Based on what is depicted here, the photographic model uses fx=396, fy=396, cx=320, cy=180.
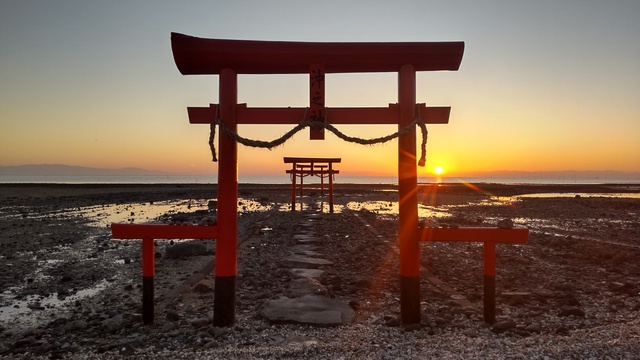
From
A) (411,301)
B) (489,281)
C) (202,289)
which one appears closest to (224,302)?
(202,289)

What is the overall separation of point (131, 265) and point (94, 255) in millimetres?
1757

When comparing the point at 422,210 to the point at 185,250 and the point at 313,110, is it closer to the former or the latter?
the point at 185,250

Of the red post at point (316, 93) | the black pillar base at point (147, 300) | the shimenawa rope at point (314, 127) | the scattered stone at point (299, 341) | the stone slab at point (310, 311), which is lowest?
the scattered stone at point (299, 341)

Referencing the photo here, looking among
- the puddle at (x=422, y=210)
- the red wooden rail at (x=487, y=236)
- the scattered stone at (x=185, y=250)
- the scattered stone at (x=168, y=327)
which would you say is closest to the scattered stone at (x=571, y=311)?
the red wooden rail at (x=487, y=236)

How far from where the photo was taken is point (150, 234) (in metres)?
4.84

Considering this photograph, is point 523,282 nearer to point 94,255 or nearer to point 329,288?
point 329,288

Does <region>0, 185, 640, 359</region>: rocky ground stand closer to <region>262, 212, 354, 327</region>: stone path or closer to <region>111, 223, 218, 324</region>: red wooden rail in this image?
<region>262, 212, 354, 327</region>: stone path

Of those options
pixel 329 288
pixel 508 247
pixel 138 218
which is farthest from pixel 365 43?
pixel 138 218

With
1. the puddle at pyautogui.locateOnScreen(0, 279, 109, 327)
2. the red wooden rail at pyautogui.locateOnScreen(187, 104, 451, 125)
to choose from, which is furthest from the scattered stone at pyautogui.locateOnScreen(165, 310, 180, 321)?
the red wooden rail at pyautogui.locateOnScreen(187, 104, 451, 125)

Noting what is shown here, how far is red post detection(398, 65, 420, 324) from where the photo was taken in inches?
191

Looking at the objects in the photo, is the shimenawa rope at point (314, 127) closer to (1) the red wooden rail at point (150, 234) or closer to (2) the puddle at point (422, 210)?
(1) the red wooden rail at point (150, 234)

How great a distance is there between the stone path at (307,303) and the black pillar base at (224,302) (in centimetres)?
49

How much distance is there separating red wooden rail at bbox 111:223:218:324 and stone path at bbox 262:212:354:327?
3.67 ft

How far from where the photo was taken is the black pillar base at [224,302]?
190 inches
